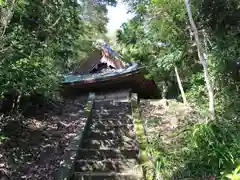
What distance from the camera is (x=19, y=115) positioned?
5.92m

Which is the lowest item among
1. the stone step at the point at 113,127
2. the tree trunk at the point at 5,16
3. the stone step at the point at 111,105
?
the stone step at the point at 113,127

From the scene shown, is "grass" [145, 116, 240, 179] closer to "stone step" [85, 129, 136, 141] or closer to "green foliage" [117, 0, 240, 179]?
"green foliage" [117, 0, 240, 179]

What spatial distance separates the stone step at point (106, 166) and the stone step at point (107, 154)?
0.50 ft

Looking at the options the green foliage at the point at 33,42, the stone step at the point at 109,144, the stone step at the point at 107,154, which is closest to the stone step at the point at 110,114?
the stone step at the point at 109,144

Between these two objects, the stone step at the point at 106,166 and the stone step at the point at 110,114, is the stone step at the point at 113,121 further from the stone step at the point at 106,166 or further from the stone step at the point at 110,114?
the stone step at the point at 106,166

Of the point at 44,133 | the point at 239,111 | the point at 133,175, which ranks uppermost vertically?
the point at 239,111

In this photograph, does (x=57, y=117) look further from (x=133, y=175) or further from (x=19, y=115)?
(x=133, y=175)

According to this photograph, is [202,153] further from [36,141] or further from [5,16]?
[5,16]

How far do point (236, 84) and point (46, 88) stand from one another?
4807 millimetres

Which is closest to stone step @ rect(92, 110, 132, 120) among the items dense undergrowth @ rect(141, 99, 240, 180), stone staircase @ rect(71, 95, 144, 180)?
stone staircase @ rect(71, 95, 144, 180)

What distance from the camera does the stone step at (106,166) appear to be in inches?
178

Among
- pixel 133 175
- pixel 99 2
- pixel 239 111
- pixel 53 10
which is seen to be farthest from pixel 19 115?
pixel 99 2

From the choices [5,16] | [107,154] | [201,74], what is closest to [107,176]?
[107,154]

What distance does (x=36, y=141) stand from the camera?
5.33 meters
